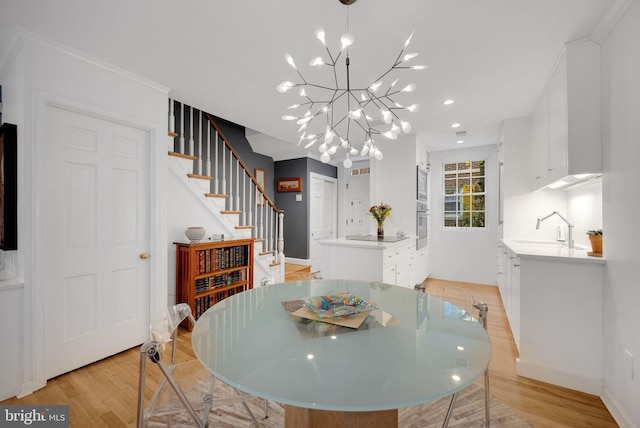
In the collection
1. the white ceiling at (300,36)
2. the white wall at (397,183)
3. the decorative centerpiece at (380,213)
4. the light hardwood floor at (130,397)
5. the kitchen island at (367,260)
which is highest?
the white ceiling at (300,36)

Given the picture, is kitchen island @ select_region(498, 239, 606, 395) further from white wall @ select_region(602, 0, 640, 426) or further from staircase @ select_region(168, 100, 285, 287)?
staircase @ select_region(168, 100, 285, 287)

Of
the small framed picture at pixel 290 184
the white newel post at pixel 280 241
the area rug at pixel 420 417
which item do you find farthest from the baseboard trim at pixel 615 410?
the small framed picture at pixel 290 184

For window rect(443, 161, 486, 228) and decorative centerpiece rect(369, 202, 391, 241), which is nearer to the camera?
decorative centerpiece rect(369, 202, 391, 241)

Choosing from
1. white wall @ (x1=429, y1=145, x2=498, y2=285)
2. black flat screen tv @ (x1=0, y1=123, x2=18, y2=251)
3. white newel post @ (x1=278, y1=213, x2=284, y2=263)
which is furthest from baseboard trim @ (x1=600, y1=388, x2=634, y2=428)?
black flat screen tv @ (x1=0, y1=123, x2=18, y2=251)

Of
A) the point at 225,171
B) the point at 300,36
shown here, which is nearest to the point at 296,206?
the point at 225,171

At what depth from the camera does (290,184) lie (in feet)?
20.8

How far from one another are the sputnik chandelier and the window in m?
1.74

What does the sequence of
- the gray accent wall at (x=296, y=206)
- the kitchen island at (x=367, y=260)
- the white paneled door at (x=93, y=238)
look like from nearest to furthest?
the white paneled door at (x=93, y=238)
the kitchen island at (x=367, y=260)
the gray accent wall at (x=296, y=206)

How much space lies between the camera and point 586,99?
1.96 meters

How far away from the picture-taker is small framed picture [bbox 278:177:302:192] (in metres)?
6.21

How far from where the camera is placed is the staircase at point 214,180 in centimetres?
309

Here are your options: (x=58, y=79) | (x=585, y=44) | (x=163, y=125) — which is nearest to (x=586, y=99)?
(x=585, y=44)

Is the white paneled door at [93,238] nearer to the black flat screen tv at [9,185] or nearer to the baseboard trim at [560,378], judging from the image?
the black flat screen tv at [9,185]

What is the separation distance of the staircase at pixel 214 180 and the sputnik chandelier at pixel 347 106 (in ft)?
3.91
